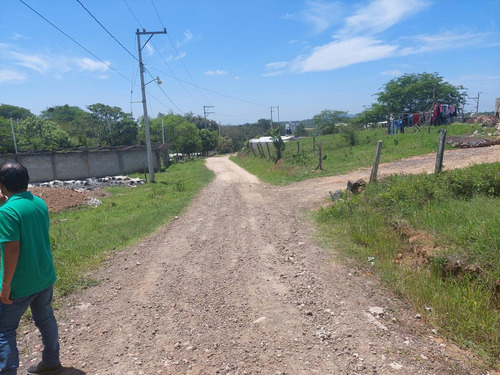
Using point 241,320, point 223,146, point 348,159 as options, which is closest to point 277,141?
point 348,159

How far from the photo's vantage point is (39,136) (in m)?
43.3

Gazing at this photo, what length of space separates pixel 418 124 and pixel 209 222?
25.7m

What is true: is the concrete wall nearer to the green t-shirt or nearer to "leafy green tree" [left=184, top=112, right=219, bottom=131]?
the green t-shirt

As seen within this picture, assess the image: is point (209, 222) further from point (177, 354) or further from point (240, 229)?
point (177, 354)

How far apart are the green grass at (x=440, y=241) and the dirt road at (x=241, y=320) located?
1.10 feet

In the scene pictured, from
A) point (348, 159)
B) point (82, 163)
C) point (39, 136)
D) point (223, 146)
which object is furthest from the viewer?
point (223, 146)

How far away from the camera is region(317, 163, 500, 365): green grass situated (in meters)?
3.48

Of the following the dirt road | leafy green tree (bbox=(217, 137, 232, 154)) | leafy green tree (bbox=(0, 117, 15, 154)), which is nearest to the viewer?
the dirt road

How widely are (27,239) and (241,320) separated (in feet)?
7.06

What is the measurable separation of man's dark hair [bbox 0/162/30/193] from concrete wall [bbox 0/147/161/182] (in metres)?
29.8

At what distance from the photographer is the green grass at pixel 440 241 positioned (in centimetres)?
348

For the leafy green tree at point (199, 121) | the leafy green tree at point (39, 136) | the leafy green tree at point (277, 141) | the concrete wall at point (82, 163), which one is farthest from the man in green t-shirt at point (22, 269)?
the leafy green tree at point (199, 121)

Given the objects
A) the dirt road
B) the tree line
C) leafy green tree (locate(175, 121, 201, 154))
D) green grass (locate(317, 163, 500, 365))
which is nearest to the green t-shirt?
the dirt road

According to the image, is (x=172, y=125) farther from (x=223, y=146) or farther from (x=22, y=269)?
(x=22, y=269)
